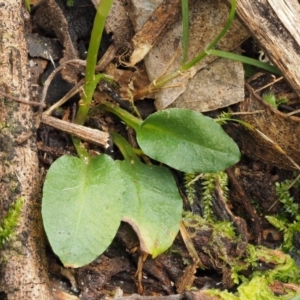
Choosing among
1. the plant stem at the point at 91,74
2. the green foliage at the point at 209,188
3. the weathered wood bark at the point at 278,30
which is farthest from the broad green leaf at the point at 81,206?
the weathered wood bark at the point at 278,30

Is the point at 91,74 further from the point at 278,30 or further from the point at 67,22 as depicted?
the point at 278,30

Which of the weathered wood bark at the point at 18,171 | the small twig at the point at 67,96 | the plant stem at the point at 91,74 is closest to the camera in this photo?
the weathered wood bark at the point at 18,171

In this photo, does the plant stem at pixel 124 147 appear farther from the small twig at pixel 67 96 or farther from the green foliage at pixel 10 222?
the green foliage at pixel 10 222

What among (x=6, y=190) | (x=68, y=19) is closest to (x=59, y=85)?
(x=68, y=19)

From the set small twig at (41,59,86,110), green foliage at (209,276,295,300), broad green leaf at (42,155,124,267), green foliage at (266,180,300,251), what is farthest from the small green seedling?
green foliage at (266,180,300,251)

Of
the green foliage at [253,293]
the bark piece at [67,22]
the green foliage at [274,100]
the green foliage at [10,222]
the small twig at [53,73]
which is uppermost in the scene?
the green foliage at [274,100]

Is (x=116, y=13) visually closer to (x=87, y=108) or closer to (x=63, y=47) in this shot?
(x=63, y=47)

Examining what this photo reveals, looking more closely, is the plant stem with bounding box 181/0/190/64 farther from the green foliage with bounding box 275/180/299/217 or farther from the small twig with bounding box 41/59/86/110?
the green foliage with bounding box 275/180/299/217
